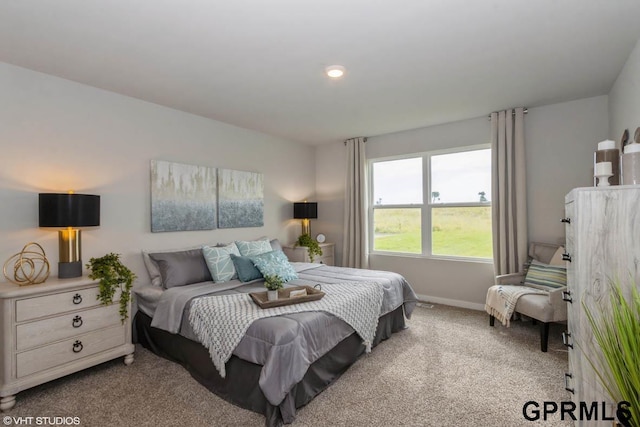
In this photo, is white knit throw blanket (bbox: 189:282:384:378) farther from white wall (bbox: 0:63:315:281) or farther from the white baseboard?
the white baseboard

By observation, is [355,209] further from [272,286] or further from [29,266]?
[29,266]

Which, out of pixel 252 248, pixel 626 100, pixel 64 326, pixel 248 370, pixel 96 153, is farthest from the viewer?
pixel 252 248

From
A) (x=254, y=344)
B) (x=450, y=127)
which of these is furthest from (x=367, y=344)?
(x=450, y=127)

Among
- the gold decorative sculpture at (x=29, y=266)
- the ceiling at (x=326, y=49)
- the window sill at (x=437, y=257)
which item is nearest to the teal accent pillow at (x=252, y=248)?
the ceiling at (x=326, y=49)

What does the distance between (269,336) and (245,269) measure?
140 cm

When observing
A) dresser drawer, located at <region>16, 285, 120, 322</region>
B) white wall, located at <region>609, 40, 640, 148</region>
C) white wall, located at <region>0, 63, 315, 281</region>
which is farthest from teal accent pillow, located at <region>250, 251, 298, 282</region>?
white wall, located at <region>609, 40, 640, 148</region>

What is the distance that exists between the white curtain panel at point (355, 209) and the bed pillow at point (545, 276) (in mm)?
2239

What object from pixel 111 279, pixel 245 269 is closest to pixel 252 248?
pixel 245 269

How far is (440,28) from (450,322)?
3078 millimetres

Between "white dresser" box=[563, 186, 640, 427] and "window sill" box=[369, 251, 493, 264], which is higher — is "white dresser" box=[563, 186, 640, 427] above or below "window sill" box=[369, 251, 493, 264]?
above

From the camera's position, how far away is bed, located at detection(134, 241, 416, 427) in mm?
2004

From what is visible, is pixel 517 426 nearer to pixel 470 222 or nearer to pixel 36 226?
pixel 470 222

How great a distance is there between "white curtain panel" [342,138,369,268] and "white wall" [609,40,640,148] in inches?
115

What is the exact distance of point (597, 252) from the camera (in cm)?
159
